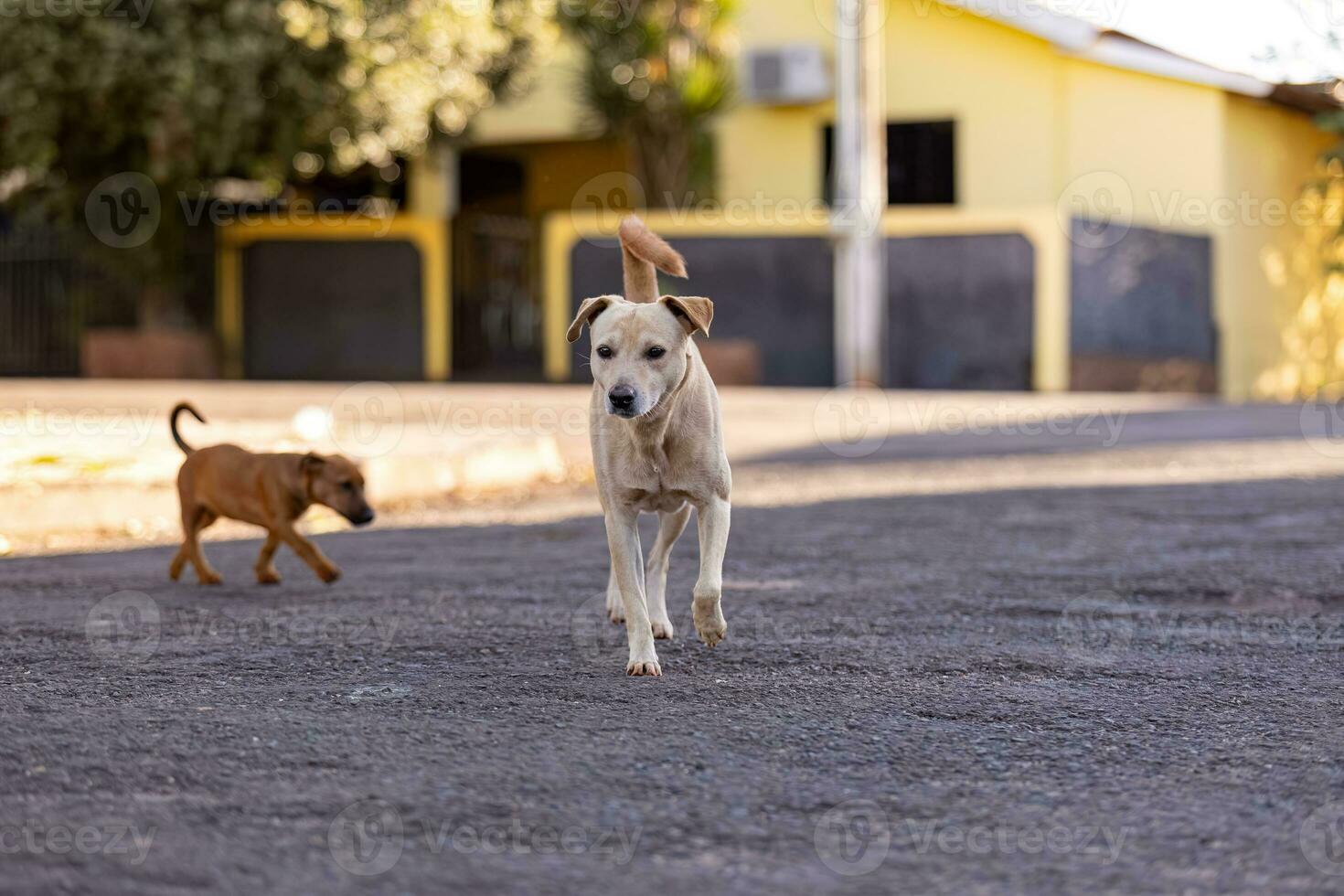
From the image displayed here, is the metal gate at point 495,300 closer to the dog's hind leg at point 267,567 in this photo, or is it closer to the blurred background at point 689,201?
the blurred background at point 689,201

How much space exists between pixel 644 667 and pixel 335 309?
65.9ft

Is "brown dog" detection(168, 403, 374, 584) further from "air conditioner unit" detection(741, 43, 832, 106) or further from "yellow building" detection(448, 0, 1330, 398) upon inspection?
"air conditioner unit" detection(741, 43, 832, 106)

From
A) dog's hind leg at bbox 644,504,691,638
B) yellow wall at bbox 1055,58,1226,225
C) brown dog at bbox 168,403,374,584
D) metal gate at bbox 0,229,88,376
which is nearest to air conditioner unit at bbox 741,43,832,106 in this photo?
yellow wall at bbox 1055,58,1226,225

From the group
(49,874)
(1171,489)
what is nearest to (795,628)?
(49,874)

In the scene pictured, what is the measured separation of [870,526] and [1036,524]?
2.62 feet

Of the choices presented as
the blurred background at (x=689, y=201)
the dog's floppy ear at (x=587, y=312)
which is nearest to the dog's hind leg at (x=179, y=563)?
the dog's floppy ear at (x=587, y=312)

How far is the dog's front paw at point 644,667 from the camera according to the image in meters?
4.60

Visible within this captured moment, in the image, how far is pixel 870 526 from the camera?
27.0 feet

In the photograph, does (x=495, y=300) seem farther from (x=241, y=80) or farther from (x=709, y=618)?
(x=709, y=618)

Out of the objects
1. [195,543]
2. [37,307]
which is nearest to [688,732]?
[195,543]

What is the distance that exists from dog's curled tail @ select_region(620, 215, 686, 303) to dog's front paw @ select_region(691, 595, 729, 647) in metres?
1.06

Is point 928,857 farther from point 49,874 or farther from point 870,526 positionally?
point 870,526

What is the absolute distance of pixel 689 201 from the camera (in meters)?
23.7

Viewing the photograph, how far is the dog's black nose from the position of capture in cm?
458
